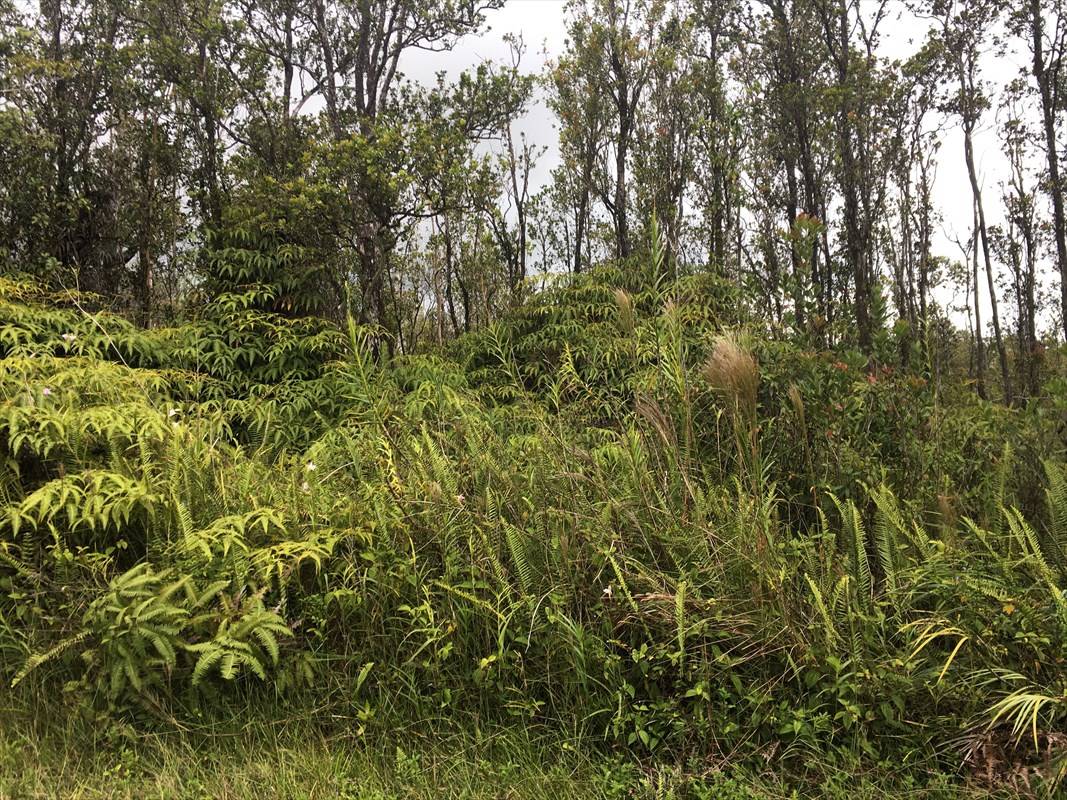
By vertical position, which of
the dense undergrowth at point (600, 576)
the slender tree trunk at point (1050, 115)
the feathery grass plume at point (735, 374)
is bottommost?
the dense undergrowth at point (600, 576)

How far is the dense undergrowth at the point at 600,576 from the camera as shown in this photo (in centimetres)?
246

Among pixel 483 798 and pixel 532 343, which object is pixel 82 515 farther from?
→ pixel 532 343

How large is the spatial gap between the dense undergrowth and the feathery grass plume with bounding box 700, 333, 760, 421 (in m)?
0.02

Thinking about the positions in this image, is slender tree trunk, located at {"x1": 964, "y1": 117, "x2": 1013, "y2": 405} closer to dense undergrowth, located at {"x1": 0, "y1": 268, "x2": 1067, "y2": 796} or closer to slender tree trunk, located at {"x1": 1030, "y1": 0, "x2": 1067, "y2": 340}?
slender tree trunk, located at {"x1": 1030, "y1": 0, "x2": 1067, "y2": 340}

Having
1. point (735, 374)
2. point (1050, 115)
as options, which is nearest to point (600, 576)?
point (735, 374)

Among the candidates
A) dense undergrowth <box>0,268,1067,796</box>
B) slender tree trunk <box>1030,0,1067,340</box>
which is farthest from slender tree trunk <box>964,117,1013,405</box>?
dense undergrowth <box>0,268,1067,796</box>

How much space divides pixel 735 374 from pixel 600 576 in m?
1.09

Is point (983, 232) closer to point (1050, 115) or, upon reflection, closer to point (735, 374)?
point (1050, 115)

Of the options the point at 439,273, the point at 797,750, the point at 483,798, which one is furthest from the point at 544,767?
the point at 439,273

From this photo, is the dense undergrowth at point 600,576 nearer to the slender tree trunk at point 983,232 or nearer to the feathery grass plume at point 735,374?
the feathery grass plume at point 735,374

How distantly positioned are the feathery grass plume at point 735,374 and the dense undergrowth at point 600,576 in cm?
2

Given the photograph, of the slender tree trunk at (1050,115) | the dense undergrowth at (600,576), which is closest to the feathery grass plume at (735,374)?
the dense undergrowth at (600,576)

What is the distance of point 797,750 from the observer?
7.82 ft

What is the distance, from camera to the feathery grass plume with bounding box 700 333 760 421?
2871 mm
